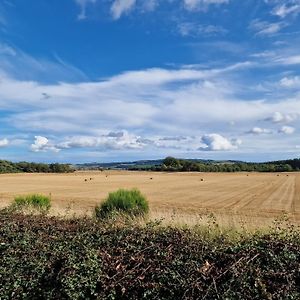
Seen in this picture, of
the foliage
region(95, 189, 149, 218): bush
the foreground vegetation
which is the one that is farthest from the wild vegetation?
the foreground vegetation

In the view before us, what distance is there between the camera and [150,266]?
16.2ft

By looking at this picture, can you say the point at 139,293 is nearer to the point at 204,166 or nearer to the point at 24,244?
the point at 24,244

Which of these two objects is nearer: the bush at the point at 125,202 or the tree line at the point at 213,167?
the bush at the point at 125,202

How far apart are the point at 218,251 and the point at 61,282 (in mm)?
1845

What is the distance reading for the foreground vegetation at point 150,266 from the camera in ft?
14.9

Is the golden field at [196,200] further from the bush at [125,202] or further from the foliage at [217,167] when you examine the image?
the foliage at [217,167]

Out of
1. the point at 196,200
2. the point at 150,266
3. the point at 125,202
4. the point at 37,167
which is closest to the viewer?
the point at 150,266

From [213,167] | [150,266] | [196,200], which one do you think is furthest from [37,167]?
[150,266]

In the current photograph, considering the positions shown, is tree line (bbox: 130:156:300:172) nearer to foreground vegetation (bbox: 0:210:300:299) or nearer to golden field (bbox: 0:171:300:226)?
golden field (bbox: 0:171:300:226)

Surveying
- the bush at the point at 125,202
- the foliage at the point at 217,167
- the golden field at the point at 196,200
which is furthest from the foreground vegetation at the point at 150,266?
the foliage at the point at 217,167

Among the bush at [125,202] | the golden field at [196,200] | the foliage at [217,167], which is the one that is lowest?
the golden field at [196,200]

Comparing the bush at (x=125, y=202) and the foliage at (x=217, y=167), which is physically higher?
the foliage at (x=217, y=167)

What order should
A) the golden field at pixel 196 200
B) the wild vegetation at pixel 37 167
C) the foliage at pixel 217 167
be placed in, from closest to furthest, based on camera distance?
the golden field at pixel 196 200, the wild vegetation at pixel 37 167, the foliage at pixel 217 167

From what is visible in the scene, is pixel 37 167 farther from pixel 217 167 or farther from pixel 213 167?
pixel 217 167
